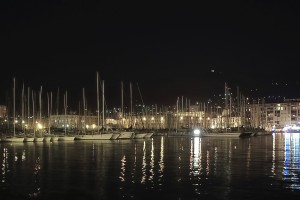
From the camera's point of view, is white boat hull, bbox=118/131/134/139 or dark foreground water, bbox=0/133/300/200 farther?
white boat hull, bbox=118/131/134/139

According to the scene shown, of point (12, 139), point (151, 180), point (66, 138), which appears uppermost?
point (151, 180)

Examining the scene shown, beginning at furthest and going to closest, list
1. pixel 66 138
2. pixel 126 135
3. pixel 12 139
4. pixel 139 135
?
pixel 139 135, pixel 126 135, pixel 66 138, pixel 12 139

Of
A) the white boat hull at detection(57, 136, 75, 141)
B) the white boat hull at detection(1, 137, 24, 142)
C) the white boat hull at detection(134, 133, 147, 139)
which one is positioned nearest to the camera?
the white boat hull at detection(1, 137, 24, 142)

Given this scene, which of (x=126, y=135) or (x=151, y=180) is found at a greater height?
(x=151, y=180)

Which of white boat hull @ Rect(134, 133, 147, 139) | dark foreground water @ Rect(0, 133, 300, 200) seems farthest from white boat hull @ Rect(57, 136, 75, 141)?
dark foreground water @ Rect(0, 133, 300, 200)

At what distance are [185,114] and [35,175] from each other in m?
130

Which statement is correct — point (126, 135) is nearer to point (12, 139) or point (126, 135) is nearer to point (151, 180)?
point (12, 139)

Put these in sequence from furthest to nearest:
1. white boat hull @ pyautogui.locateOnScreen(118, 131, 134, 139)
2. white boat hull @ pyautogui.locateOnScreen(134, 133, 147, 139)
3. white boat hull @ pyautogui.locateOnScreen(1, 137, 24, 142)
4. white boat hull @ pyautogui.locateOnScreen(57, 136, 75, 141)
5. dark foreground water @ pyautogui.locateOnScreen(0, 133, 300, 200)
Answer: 1. white boat hull @ pyautogui.locateOnScreen(134, 133, 147, 139)
2. white boat hull @ pyautogui.locateOnScreen(118, 131, 134, 139)
3. white boat hull @ pyautogui.locateOnScreen(57, 136, 75, 141)
4. white boat hull @ pyautogui.locateOnScreen(1, 137, 24, 142)
5. dark foreground water @ pyautogui.locateOnScreen(0, 133, 300, 200)

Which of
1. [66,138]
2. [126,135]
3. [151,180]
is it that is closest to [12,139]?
[66,138]

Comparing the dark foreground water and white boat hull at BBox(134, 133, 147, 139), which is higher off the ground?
the dark foreground water

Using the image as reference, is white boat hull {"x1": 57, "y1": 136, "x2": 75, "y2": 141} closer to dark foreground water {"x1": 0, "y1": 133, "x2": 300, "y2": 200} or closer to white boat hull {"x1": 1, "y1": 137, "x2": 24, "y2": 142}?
→ white boat hull {"x1": 1, "y1": 137, "x2": 24, "y2": 142}

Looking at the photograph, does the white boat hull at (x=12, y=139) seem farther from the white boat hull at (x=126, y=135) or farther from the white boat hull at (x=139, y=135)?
the white boat hull at (x=139, y=135)

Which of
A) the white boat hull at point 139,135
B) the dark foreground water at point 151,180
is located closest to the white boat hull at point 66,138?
the white boat hull at point 139,135

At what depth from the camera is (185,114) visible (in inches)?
6152
